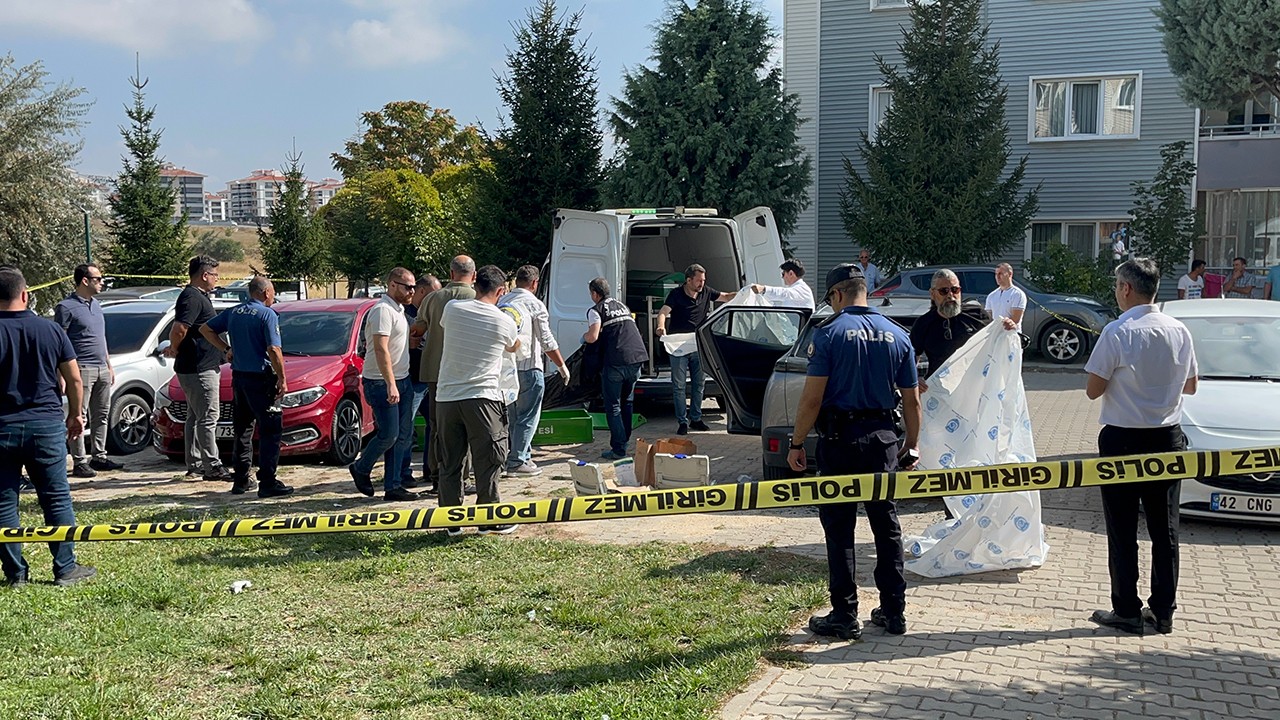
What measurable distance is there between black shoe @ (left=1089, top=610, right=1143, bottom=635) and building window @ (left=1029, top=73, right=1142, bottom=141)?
2136 cm

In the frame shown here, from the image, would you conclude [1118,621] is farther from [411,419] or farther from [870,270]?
[870,270]

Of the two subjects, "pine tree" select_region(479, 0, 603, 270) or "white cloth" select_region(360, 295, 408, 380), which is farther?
"pine tree" select_region(479, 0, 603, 270)

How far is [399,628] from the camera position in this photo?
561cm

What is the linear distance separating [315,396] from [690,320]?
14.1 ft

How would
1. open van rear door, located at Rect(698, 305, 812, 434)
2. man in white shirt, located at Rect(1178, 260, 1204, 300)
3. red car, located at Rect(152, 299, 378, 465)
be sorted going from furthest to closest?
man in white shirt, located at Rect(1178, 260, 1204, 300)
red car, located at Rect(152, 299, 378, 465)
open van rear door, located at Rect(698, 305, 812, 434)

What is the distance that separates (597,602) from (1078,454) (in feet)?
20.2

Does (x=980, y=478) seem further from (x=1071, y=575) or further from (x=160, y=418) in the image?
(x=160, y=418)

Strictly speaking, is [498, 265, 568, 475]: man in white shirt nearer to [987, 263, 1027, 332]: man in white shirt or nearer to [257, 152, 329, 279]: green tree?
[987, 263, 1027, 332]: man in white shirt

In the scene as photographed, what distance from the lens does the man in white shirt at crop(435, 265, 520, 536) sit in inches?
286

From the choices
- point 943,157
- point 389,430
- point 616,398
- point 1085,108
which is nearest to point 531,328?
point 616,398

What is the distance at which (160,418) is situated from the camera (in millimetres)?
10859

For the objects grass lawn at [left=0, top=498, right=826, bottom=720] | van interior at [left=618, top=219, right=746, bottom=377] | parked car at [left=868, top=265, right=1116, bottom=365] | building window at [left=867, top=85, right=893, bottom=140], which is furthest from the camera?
building window at [left=867, top=85, right=893, bottom=140]

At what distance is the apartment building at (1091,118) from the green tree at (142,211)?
62.7ft

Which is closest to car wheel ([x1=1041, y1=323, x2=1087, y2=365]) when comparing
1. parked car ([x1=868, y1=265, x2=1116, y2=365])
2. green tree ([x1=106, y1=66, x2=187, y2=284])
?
parked car ([x1=868, y1=265, x2=1116, y2=365])
